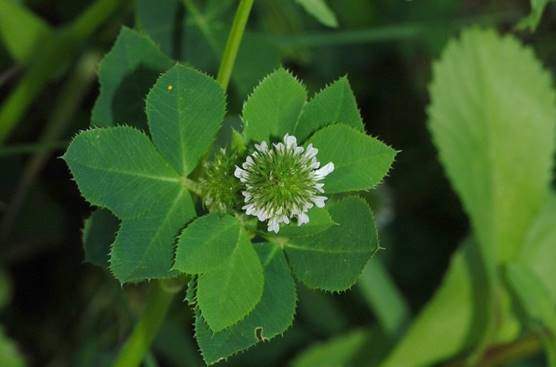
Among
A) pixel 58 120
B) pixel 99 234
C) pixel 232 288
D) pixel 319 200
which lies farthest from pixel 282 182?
Result: pixel 58 120

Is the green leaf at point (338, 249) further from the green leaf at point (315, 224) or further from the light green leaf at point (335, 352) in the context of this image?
the light green leaf at point (335, 352)

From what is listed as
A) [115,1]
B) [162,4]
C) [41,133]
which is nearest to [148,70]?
[162,4]

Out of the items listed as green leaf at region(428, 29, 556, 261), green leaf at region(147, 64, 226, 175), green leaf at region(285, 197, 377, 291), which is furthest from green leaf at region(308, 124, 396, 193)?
green leaf at region(428, 29, 556, 261)

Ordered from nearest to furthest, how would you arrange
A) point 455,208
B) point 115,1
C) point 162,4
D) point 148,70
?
point 148,70 → point 162,4 → point 115,1 → point 455,208

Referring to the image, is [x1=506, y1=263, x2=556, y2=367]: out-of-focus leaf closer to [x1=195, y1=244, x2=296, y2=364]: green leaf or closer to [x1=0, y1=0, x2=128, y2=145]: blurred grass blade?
[x1=195, y1=244, x2=296, y2=364]: green leaf

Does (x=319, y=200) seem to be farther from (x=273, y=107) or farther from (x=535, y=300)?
(x=535, y=300)

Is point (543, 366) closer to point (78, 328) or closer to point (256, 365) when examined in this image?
point (256, 365)
